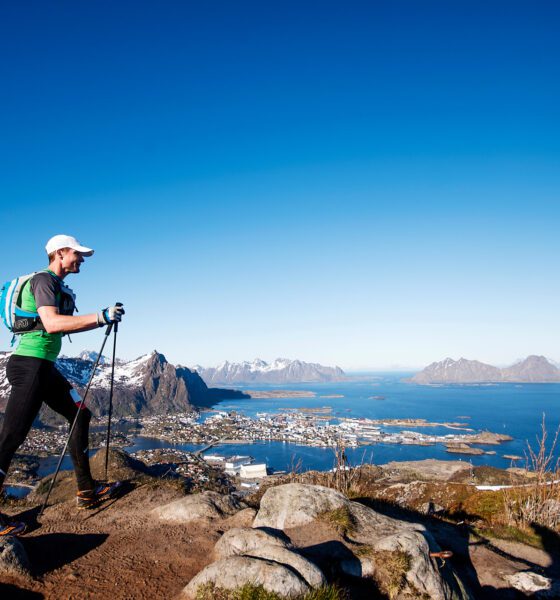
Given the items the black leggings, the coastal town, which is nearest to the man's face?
the black leggings

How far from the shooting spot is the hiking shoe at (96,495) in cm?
630

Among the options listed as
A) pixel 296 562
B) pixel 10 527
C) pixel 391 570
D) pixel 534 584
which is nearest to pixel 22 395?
pixel 10 527

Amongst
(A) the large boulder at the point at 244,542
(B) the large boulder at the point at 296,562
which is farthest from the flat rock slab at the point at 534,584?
(B) the large boulder at the point at 296,562

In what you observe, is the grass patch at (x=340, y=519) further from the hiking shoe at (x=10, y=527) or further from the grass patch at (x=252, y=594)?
the hiking shoe at (x=10, y=527)

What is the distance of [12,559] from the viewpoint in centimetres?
401

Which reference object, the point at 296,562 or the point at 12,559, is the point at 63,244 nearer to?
the point at 12,559

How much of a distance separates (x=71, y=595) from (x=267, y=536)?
209cm

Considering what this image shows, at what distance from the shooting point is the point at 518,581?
6.02 m

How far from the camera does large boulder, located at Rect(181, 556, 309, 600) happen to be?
3494mm

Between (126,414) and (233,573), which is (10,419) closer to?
(233,573)

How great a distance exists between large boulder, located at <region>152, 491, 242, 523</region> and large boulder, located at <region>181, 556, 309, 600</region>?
2787mm

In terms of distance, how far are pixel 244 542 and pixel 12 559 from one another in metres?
2.43

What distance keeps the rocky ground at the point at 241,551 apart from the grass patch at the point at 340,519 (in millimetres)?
16

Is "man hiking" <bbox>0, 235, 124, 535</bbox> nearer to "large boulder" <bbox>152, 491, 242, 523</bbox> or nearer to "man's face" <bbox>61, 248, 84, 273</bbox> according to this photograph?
"man's face" <bbox>61, 248, 84, 273</bbox>
